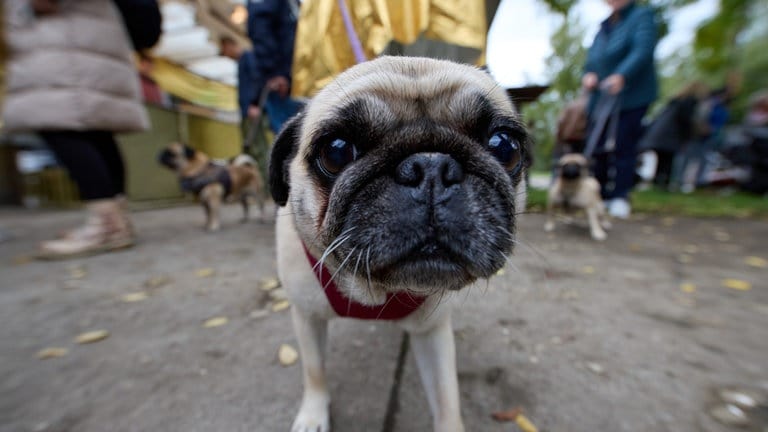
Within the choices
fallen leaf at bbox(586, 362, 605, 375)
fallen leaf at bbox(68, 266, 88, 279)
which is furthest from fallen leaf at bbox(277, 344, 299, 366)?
fallen leaf at bbox(68, 266, 88, 279)

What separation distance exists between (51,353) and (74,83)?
3.09 m

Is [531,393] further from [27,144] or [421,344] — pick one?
[27,144]

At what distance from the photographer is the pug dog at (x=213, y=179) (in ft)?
20.1

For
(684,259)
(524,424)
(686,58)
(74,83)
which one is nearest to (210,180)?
(74,83)

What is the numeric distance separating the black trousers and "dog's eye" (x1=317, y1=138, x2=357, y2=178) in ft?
13.9

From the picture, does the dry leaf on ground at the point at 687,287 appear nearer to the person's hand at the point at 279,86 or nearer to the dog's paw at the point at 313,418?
the dog's paw at the point at 313,418

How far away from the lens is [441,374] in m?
1.39

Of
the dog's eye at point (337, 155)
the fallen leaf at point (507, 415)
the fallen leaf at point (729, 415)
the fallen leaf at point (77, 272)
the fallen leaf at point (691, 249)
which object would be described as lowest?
the fallen leaf at point (77, 272)

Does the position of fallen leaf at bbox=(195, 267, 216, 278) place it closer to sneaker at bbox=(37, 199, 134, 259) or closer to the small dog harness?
sneaker at bbox=(37, 199, 134, 259)

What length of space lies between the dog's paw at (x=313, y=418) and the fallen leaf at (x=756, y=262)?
521 centimetres

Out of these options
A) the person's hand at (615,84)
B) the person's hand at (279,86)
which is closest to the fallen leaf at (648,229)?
the person's hand at (615,84)

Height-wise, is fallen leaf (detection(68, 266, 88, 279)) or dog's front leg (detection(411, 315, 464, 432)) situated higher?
dog's front leg (detection(411, 315, 464, 432))

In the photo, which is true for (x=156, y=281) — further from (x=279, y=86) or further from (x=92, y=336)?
(x=279, y=86)

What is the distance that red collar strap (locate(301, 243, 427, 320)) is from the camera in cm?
137
